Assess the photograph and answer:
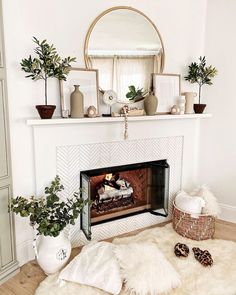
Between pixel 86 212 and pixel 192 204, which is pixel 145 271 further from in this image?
pixel 192 204

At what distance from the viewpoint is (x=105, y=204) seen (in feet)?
10.0

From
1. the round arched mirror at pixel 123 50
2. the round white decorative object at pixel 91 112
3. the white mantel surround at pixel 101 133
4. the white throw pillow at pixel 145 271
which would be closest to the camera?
the white throw pillow at pixel 145 271

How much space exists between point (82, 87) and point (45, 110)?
1.52 ft

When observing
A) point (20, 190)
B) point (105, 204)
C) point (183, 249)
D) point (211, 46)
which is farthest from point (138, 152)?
point (211, 46)

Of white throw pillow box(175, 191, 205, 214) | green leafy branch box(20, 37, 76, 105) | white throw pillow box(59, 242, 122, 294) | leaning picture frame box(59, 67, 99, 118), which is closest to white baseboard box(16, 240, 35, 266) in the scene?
white throw pillow box(59, 242, 122, 294)

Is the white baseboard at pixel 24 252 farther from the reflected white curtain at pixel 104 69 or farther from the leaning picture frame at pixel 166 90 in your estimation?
the leaning picture frame at pixel 166 90

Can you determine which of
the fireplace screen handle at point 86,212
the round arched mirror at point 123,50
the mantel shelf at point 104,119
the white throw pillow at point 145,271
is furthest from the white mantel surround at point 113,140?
the white throw pillow at point 145,271

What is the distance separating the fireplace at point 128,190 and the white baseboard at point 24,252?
501 mm

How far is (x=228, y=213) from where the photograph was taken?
3.42 meters

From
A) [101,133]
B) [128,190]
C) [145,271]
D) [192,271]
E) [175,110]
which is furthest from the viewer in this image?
[128,190]

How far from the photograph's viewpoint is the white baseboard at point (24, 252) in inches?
95.3

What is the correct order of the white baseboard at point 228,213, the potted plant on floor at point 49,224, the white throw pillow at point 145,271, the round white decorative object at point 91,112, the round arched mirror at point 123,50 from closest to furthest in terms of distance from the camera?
the white throw pillow at point 145,271 < the potted plant on floor at point 49,224 < the round white decorative object at point 91,112 < the round arched mirror at point 123,50 < the white baseboard at point 228,213

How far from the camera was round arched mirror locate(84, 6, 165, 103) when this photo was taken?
265 cm

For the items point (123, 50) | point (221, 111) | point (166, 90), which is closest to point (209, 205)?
point (221, 111)
